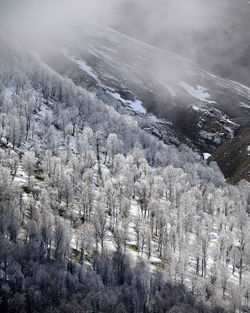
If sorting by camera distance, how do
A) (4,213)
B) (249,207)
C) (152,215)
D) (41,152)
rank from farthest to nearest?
(249,207), (41,152), (152,215), (4,213)

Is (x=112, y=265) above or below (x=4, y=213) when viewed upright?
below

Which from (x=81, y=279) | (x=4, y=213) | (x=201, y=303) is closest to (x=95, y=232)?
(x=81, y=279)

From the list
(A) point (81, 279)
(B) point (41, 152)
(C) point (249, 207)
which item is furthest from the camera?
(C) point (249, 207)

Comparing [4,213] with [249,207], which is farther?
[249,207]

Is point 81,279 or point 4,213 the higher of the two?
point 4,213

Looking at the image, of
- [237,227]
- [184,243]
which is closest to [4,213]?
[184,243]

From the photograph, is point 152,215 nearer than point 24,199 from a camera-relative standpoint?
No

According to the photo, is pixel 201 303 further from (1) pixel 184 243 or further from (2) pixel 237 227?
(2) pixel 237 227

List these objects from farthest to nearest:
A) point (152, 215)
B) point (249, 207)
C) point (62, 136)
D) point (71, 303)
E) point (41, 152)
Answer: point (62, 136), point (249, 207), point (41, 152), point (152, 215), point (71, 303)

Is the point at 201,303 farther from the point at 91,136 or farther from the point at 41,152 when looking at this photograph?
the point at 91,136
